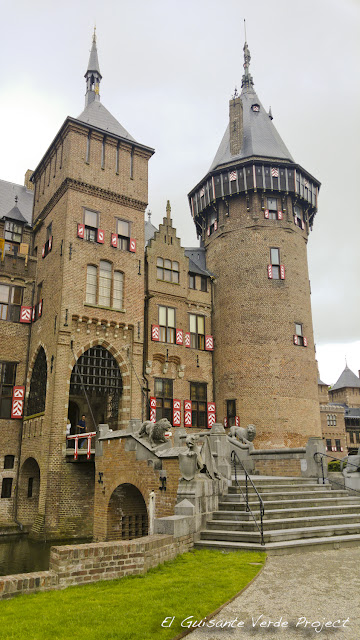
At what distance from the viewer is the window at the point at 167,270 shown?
26389 millimetres

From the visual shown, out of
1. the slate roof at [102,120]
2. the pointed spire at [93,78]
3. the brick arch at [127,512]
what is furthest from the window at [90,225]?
the pointed spire at [93,78]

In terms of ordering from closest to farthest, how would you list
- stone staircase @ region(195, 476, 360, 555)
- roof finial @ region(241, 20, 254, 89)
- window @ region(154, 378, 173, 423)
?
1. stone staircase @ region(195, 476, 360, 555)
2. window @ region(154, 378, 173, 423)
3. roof finial @ region(241, 20, 254, 89)

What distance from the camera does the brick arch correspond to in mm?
16984

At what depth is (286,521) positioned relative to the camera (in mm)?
11305

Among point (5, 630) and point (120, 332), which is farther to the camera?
point (120, 332)

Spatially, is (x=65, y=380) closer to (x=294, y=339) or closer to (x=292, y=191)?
(x=294, y=339)

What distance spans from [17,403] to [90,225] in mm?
9090

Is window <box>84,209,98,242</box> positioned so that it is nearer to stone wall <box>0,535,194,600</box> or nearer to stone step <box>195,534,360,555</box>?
stone step <box>195,534,360,555</box>

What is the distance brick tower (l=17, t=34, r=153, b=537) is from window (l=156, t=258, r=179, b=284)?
5.23ft

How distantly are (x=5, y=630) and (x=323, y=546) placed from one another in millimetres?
7262

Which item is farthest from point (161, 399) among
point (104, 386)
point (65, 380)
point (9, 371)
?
point (9, 371)

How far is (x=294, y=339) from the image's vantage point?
27.0 meters

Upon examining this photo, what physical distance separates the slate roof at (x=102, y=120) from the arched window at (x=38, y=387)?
12.3 meters

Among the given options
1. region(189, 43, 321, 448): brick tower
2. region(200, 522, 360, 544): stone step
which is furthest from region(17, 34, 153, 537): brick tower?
region(200, 522, 360, 544): stone step
